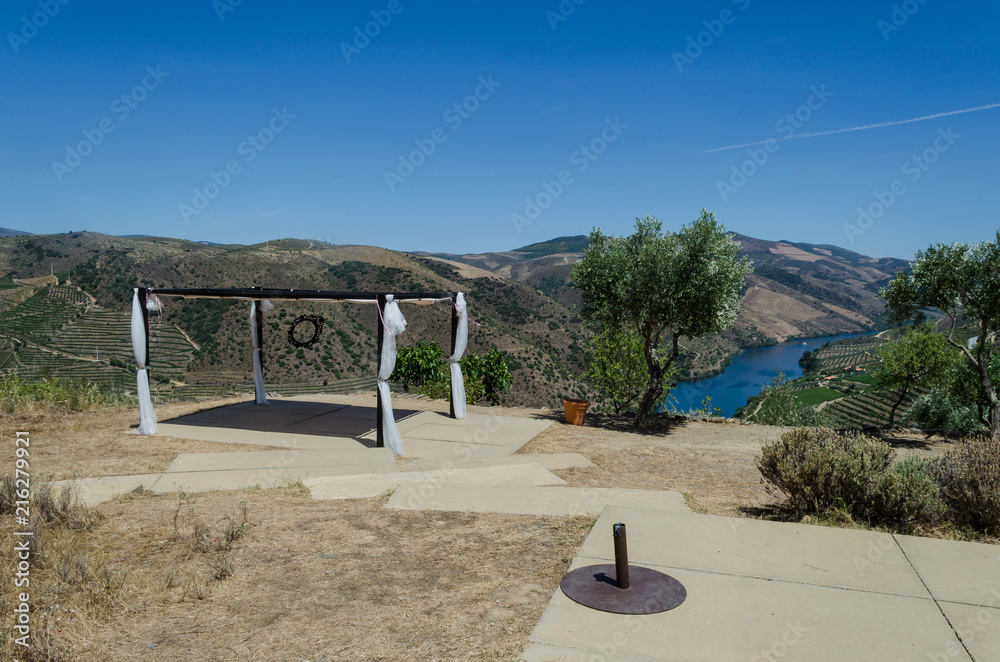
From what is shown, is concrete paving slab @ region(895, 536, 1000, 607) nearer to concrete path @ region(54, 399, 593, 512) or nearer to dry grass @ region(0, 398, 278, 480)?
concrete path @ region(54, 399, 593, 512)

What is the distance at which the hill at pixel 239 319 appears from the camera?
1489 inches

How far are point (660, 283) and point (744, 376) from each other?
94.0 meters

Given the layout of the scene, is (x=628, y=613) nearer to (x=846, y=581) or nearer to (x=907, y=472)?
(x=846, y=581)

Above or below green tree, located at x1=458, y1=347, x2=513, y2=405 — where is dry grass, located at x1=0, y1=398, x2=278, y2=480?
below

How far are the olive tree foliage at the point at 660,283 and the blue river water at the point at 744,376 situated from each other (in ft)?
177

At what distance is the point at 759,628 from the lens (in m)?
3.20

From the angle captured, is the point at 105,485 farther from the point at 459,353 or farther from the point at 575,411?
the point at 575,411

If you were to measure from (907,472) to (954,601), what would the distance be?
184cm

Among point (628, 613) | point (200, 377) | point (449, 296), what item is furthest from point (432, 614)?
point (200, 377)

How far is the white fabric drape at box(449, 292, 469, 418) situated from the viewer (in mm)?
11742

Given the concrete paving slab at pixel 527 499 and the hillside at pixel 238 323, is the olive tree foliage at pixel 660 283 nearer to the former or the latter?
the concrete paving slab at pixel 527 499

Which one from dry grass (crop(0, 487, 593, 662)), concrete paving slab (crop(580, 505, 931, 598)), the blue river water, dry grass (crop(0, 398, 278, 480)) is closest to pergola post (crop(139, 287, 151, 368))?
dry grass (crop(0, 398, 278, 480))

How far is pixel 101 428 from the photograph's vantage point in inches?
432

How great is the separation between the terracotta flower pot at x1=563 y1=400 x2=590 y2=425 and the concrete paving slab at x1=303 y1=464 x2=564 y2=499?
4.95 metres
